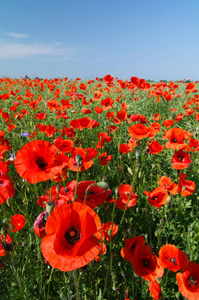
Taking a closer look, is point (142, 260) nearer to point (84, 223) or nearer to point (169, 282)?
point (169, 282)

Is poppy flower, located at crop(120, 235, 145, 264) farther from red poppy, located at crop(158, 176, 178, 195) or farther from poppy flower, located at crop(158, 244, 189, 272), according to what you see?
red poppy, located at crop(158, 176, 178, 195)

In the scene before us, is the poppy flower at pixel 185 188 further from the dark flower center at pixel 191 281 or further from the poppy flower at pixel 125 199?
the dark flower center at pixel 191 281

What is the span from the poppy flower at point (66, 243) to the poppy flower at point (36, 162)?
32cm

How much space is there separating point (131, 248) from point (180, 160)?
96cm

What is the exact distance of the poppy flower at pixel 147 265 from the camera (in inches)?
47.9

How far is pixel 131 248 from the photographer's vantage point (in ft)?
4.48

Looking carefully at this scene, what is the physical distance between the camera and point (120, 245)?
178 centimetres

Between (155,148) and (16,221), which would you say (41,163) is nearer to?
(16,221)

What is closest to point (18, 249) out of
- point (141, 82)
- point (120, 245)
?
point (120, 245)

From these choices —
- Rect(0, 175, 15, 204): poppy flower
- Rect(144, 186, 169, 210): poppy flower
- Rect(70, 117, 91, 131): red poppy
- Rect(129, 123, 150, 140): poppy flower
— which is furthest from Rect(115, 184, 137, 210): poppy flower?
Rect(70, 117, 91, 131): red poppy

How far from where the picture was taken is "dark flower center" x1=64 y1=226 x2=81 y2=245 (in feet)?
3.06

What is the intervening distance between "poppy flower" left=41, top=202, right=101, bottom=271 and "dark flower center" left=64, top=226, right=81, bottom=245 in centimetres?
5

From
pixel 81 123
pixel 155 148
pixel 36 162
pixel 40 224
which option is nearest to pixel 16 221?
pixel 40 224

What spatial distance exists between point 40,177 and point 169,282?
4.27 ft
